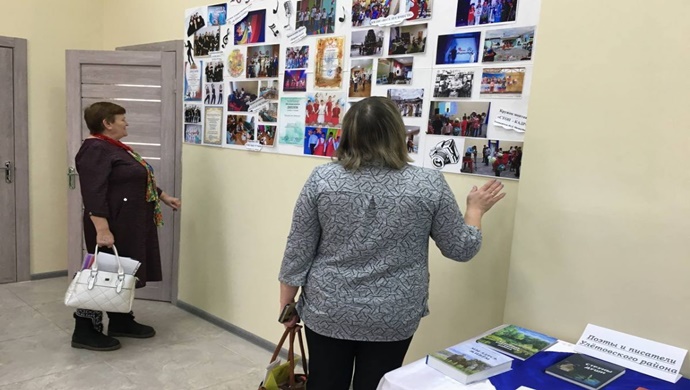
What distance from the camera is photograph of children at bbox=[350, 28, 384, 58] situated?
2.49 meters

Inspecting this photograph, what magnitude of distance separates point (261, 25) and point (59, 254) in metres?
2.86

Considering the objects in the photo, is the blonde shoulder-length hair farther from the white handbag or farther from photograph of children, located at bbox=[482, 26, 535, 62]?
the white handbag

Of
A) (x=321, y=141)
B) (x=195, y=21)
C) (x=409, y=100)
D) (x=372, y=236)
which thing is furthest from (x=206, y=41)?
(x=372, y=236)

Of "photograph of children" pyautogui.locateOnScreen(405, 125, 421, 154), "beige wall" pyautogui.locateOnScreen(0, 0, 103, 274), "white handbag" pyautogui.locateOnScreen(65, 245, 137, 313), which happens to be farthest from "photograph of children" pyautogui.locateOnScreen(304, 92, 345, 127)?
"beige wall" pyautogui.locateOnScreen(0, 0, 103, 274)

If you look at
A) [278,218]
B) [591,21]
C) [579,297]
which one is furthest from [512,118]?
[278,218]

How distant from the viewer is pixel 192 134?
3643mm

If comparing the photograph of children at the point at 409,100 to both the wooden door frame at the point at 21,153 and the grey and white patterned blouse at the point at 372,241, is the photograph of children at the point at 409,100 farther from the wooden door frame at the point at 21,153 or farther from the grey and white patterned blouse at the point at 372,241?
the wooden door frame at the point at 21,153

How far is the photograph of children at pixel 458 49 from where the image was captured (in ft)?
7.08

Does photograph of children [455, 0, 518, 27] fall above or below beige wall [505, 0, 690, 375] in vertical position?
above

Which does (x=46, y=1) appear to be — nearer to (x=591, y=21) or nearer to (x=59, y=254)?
(x=59, y=254)

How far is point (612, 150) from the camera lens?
5.02ft

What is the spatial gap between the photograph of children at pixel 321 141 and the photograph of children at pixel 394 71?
1.24 ft

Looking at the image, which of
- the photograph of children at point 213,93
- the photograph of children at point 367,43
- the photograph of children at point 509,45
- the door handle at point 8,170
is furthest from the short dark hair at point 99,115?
the photograph of children at point 509,45

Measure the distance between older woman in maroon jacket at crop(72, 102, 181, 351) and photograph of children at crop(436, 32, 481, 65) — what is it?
180 centimetres
